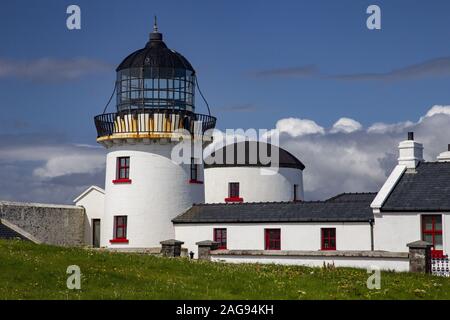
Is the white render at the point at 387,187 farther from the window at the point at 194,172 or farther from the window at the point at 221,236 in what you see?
the window at the point at 194,172

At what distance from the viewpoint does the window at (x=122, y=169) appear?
43812 mm

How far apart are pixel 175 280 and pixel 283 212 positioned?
1853 cm

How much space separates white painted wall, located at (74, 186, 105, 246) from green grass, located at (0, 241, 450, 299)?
17861 millimetres

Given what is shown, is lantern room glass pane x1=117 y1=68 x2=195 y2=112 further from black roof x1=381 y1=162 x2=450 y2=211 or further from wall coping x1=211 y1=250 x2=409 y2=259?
black roof x1=381 y1=162 x2=450 y2=211

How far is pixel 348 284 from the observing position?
915 inches

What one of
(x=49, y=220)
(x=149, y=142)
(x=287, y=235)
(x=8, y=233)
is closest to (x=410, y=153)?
(x=287, y=235)

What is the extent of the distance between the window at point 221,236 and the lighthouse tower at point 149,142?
112 inches

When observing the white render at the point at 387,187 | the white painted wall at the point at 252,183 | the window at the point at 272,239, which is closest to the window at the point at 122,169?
the window at the point at 272,239

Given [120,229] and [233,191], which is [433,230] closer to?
[120,229]

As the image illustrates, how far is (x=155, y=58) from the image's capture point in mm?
42719

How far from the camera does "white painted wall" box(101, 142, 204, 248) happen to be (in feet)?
141

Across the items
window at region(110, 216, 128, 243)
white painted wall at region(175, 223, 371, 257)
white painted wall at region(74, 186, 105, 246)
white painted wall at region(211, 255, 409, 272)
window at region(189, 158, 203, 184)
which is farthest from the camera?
white painted wall at region(74, 186, 105, 246)

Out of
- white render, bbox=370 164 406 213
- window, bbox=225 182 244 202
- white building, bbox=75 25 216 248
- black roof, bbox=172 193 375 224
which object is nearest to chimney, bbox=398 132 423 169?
white render, bbox=370 164 406 213
